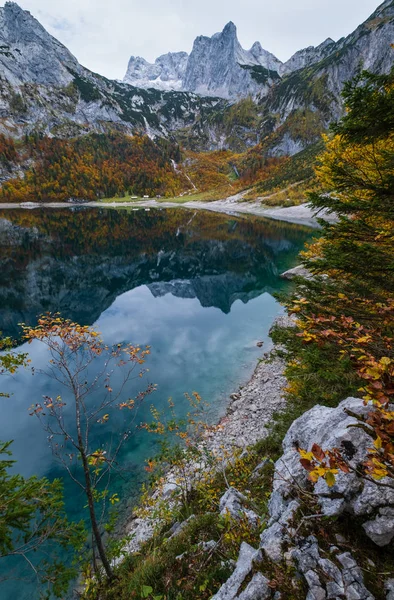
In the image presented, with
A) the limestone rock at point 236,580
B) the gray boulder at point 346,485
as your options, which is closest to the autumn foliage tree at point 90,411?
the limestone rock at point 236,580

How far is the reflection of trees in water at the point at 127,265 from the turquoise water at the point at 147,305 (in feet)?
0.65

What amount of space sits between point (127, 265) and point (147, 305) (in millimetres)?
20088

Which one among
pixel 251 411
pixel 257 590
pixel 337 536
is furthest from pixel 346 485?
pixel 251 411

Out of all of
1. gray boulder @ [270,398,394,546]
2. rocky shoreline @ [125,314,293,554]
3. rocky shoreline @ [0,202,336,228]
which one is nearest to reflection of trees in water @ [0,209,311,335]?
rocky shoreline @ [125,314,293,554]

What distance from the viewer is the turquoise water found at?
1559 cm

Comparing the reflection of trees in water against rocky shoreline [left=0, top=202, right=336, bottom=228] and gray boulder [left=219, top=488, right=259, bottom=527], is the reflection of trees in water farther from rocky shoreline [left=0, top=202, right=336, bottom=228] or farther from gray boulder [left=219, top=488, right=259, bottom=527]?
gray boulder [left=219, top=488, right=259, bottom=527]

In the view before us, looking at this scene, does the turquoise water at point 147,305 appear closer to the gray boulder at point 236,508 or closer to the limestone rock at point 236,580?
the gray boulder at point 236,508

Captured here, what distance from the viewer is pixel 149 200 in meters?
197

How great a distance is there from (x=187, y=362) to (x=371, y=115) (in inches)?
747

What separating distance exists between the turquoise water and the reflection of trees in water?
0.65 ft

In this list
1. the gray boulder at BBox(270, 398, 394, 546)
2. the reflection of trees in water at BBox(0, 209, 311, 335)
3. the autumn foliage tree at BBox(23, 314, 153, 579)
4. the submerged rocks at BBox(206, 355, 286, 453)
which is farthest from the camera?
the reflection of trees in water at BBox(0, 209, 311, 335)

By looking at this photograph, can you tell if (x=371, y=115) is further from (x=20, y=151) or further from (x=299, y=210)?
(x=20, y=151)

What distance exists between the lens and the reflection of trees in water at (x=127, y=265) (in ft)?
118

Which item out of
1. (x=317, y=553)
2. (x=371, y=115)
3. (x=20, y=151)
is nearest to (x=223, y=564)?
(x=317, y=553)
